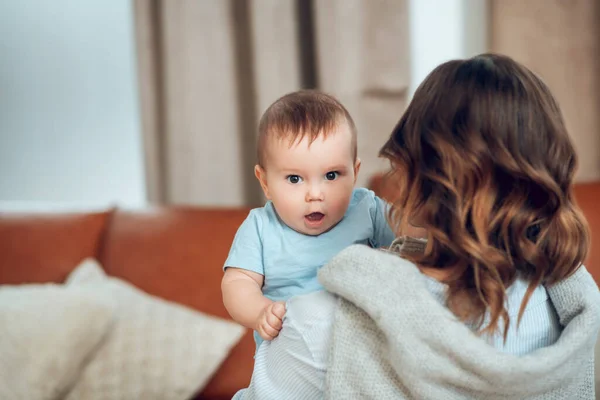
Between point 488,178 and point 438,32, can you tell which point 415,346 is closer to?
point 488,178

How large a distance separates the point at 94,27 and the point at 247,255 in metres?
2.26

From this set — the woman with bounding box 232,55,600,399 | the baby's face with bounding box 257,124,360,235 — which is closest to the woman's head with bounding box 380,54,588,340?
the woman with bounding box 232,55,600,399

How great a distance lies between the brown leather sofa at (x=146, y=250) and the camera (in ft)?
7.67

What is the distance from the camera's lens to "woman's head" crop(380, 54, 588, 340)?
2.82 ft

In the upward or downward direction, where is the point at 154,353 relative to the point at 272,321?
downward

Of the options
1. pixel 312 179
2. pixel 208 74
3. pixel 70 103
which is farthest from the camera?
pixel 70 103

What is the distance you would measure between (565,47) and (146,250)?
5.25ft

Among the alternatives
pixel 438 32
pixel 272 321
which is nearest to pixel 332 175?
pixel 272 321

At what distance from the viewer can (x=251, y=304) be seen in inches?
42.0

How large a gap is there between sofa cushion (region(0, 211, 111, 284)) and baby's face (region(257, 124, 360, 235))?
156cm

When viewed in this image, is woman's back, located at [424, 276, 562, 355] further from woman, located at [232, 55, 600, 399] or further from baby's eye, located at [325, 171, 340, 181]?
baby's eye, located at [325, 171, 340, 181]

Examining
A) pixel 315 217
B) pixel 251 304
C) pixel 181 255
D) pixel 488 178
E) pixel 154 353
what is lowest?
pixel 154 353

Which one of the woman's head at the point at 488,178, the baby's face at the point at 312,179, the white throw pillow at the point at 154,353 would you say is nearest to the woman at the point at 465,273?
the woman's head at the point at 488,178

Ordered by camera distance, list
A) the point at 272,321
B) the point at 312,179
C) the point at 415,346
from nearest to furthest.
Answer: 1. the point at 415,346
2. the point at 272,321
3. the point at 312,179
